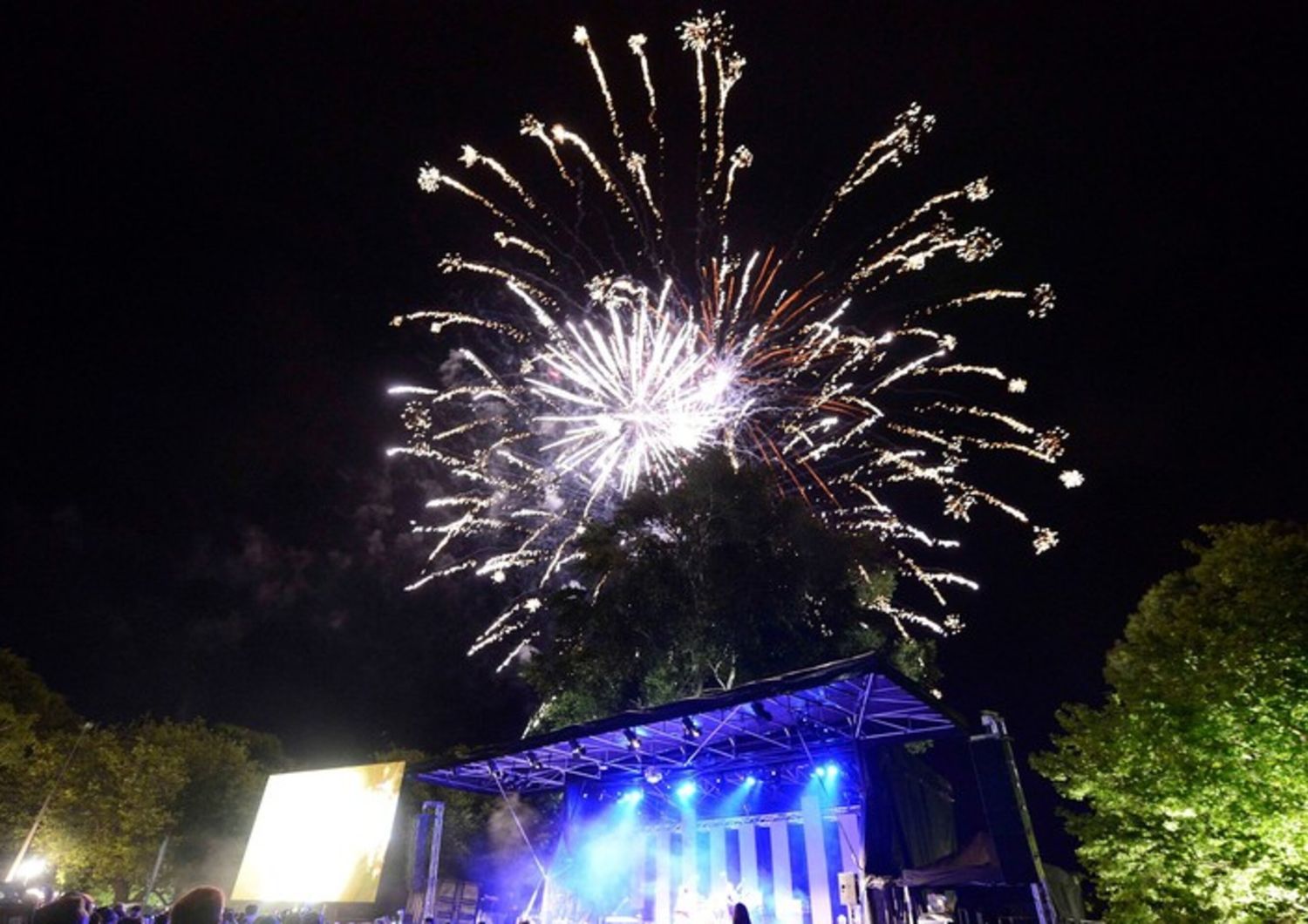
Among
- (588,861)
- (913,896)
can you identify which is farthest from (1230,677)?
(588,861)

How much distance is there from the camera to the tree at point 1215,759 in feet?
39.1

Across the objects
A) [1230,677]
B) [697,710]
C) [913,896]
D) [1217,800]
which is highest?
[1230,677]

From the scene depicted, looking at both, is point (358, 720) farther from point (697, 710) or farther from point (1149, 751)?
point (1149, 751)

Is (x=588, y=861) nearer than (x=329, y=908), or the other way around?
(x=588, y=861)

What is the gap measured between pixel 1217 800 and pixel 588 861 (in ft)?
38.3

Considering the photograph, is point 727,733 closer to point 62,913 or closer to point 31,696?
point 62,913

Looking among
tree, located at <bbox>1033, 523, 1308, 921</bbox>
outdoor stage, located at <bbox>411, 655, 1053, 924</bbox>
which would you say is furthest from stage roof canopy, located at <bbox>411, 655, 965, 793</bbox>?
tree, located at <bbox>1033, 523, 1308, 921</bbox>

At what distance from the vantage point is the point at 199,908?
12.7ft

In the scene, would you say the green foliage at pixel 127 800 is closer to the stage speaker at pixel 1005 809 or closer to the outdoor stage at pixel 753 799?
the outdoor stage at pixel 753 799

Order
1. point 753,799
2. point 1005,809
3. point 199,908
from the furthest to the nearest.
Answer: point 753,799 → point 1005,809 → point 199,908

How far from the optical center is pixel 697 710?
11.8 meters

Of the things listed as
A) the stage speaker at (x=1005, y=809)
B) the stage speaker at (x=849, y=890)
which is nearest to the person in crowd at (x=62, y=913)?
the stage speaker at (x=849, y=890)

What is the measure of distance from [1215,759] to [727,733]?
851 cm

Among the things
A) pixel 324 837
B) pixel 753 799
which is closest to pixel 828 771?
pixel 753 799
